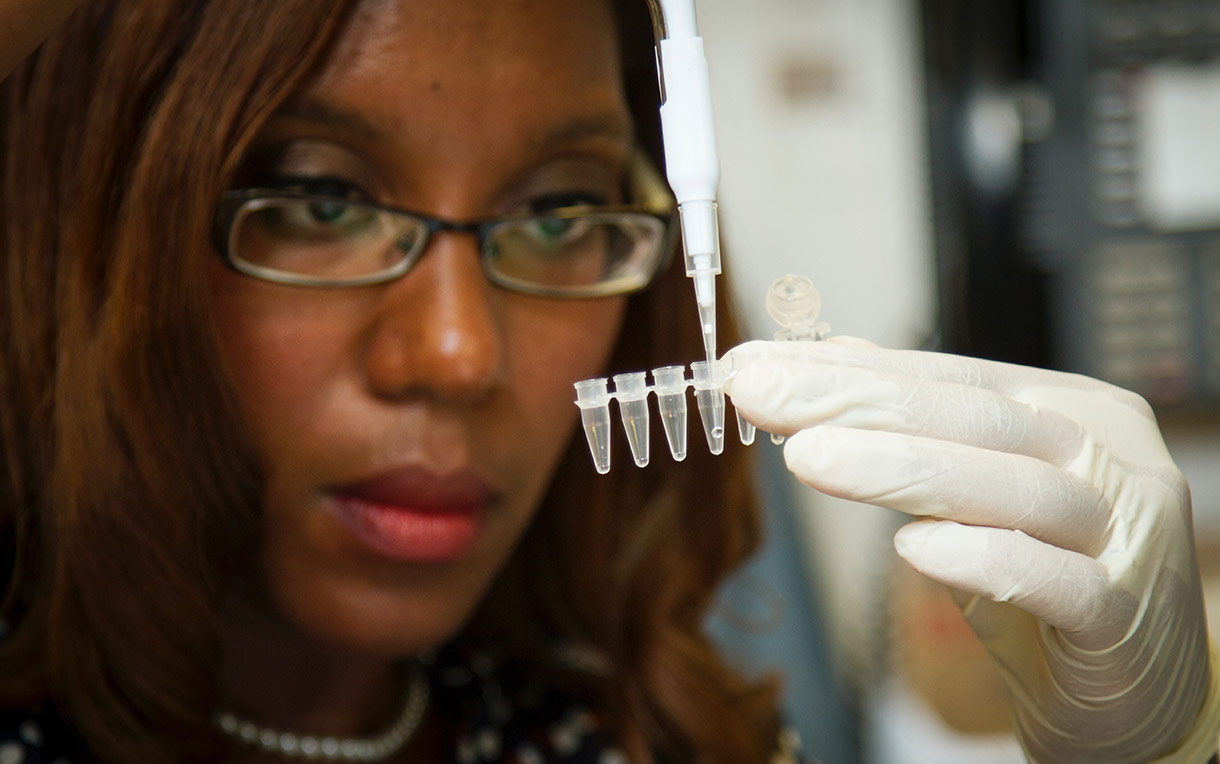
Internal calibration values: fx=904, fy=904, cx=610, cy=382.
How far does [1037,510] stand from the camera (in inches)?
24.0

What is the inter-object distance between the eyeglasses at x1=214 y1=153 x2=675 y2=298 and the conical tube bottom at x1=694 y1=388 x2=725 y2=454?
238 millimetres

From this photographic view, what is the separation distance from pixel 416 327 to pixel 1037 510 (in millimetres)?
474

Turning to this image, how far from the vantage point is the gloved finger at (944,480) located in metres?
0.58

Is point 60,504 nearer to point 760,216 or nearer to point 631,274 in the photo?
point 631,274

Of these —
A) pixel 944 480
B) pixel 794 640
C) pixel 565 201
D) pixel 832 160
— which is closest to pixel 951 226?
pixel 832 160

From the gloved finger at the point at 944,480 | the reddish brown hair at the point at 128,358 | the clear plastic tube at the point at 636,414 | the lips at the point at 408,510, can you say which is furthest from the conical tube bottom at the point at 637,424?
the reddish brown hair at the point at 128,358

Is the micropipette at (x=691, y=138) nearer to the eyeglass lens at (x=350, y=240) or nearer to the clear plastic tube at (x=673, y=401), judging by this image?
the clear plastic tube at (x=673, y=401)

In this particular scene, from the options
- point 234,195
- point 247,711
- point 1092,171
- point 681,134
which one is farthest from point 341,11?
point 1092,171

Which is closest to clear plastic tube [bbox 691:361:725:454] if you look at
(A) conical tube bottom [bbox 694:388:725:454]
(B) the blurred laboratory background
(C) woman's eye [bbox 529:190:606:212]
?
(A) conical tube bottom [bbox 694:388:725:454]

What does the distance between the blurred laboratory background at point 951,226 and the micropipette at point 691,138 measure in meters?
0.96

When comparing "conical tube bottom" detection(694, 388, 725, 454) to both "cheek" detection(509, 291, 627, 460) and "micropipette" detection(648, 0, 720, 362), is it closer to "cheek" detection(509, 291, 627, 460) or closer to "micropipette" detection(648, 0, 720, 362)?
"micropipette" detection(648, 0, 720, 362)

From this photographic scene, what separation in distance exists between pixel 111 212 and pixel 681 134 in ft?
1.48

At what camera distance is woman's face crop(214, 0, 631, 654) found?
0.69 metres

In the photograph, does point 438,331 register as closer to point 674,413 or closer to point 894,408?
point 674,413
